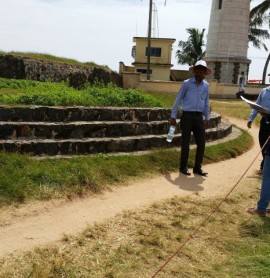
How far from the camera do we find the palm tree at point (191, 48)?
41.5m

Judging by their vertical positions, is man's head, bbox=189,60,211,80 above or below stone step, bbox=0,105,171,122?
above

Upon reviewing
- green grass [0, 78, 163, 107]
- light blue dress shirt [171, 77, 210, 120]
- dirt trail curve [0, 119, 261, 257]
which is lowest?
dirt trail curve [0, 119, 261, 257]

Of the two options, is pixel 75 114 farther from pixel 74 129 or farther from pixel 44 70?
pixel 44 70

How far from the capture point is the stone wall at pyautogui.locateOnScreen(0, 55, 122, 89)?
1063cm

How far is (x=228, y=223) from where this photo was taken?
4395mm

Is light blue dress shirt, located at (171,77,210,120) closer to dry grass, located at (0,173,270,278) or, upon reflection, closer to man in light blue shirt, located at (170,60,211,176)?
man in light blue shirt, located at (170,60,211,176)

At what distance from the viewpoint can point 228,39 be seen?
28.8 metres

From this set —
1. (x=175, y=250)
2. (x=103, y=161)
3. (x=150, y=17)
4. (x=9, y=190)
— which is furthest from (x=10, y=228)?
(x=150, y=17)

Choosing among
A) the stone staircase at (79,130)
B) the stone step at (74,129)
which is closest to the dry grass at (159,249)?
the stone staircase at (79,130)

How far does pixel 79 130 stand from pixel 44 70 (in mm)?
5735

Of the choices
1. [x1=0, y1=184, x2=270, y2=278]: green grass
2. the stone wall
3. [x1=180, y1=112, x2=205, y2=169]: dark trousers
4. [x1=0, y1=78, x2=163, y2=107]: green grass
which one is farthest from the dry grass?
the stone wall

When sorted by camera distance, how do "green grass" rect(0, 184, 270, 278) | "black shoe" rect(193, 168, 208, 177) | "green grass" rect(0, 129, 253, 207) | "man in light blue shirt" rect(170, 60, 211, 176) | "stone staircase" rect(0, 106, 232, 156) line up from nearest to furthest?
"green grass" rect(0, 184, 270, 278), "green grass" rect(0, 129, 253, 207), "stone staircase" rect(0, 106, 232, 156), "man in light blue shirt" rect(170, 60, 211, 176), "black shoe" rect(193, 168, 208, 177)

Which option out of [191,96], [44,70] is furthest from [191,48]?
[191,96]

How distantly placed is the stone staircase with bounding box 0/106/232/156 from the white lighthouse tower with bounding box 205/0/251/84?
893 inches
